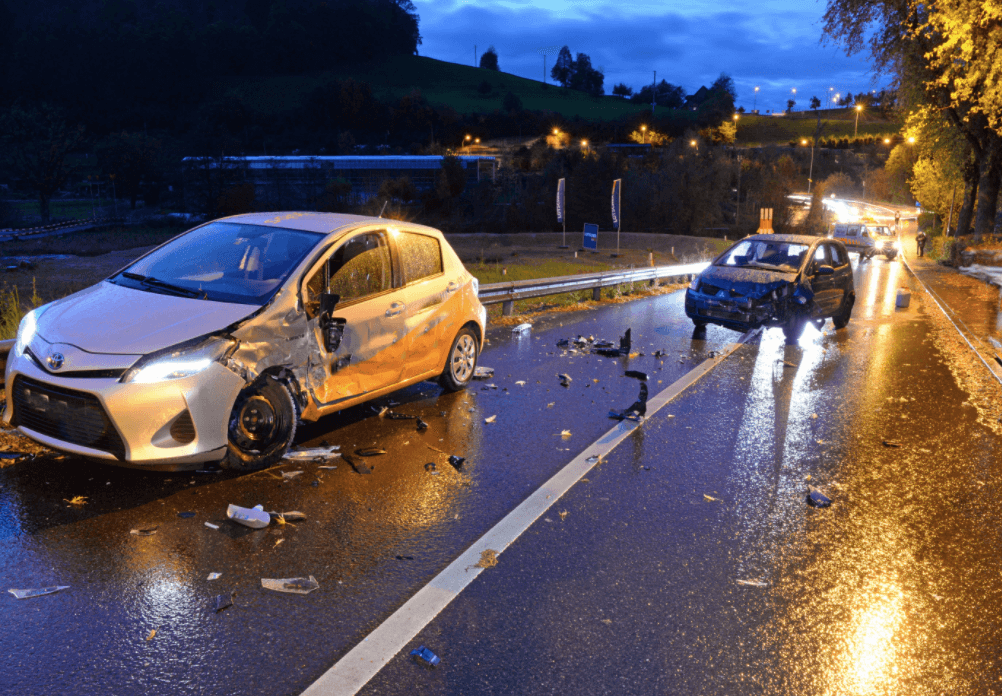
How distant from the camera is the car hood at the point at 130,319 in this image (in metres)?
5.06

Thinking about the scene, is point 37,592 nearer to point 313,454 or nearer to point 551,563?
point 313,454

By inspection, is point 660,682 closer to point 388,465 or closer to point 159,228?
point 388,465

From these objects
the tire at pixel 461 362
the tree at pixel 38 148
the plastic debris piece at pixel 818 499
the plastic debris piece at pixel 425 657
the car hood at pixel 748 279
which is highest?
the tree at pixel 38 148

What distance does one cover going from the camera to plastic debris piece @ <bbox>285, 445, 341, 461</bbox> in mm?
6043

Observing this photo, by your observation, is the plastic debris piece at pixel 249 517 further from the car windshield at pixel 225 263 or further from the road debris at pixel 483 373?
the road debris at pixel 483 373

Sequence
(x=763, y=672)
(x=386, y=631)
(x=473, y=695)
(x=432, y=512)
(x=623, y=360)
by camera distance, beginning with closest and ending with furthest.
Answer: (x=473, y=695) < (x=763, y=672) < (x=386, y=631) < (x=432, y=512) < (x=623, y=360)

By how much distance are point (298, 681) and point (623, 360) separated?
7.92m

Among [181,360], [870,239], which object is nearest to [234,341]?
[181,360]

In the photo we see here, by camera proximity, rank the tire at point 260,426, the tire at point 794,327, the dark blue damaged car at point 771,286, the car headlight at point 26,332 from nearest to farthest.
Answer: the car headlight at point 26,332 < the tire at point 260,426 < the dark blue damaged car at point 771,286 < the tire at point 794,327

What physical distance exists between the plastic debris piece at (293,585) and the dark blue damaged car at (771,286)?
31.9ft

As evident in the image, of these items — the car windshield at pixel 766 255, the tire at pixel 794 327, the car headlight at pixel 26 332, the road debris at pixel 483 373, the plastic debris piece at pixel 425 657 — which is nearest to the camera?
the plastic debris piece at pixel 425 657

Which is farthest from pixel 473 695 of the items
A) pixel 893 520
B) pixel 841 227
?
pixel 841 227

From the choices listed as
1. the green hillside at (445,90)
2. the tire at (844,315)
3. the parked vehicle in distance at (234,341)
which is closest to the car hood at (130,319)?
the parked vehicle in distance at (234,341)

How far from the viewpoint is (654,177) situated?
267 feet
